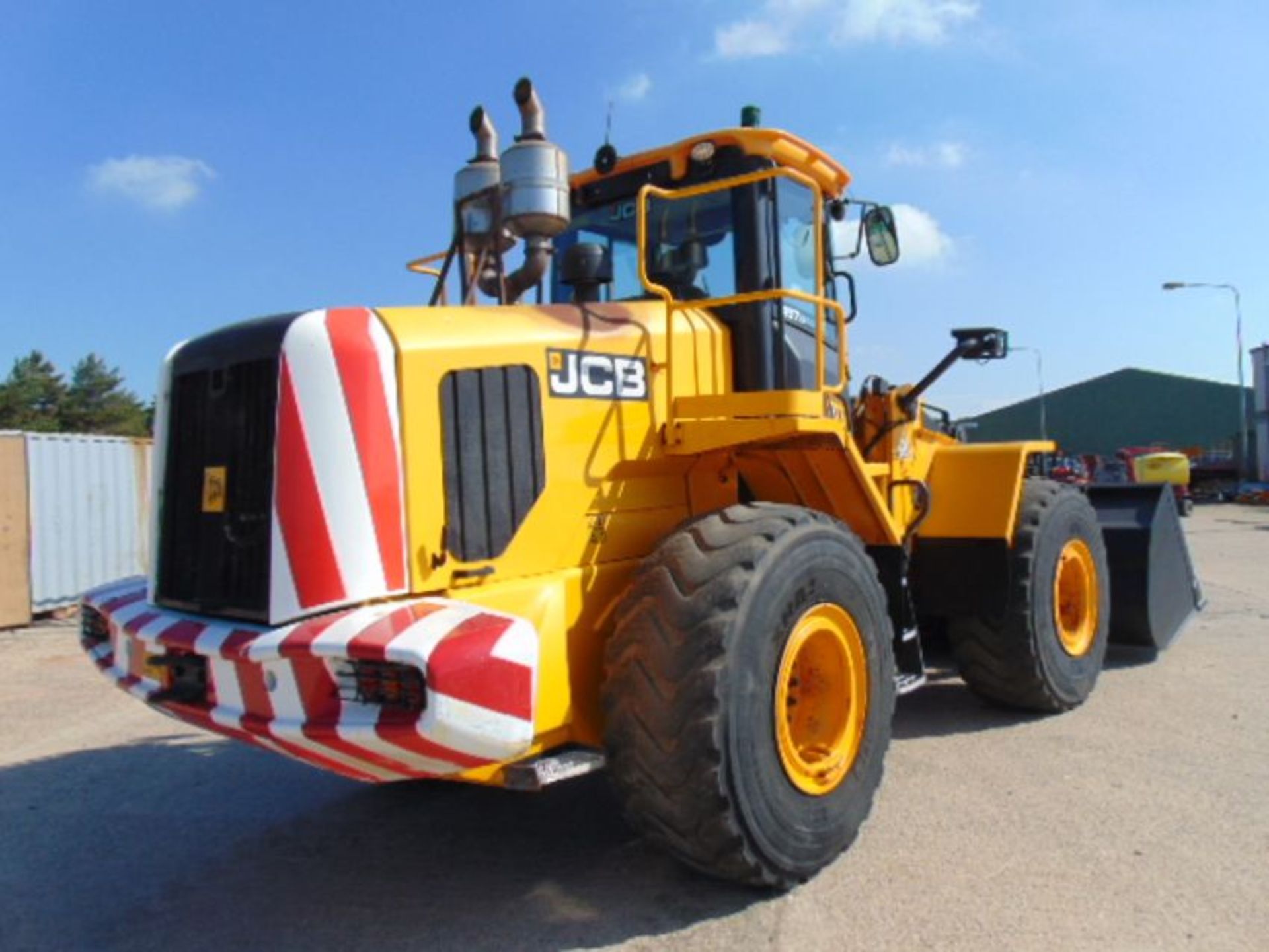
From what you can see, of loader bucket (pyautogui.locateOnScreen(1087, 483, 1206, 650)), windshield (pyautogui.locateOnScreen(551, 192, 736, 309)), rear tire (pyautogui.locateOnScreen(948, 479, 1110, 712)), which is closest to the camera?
windshield (pyautogui.locateOnScreen(551, 192, 736, 309))

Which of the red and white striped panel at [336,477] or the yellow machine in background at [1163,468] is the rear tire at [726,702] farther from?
the yellow machine in background at [1163,468]

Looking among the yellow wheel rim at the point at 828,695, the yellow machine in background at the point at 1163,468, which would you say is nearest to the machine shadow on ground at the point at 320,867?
the yellow wheel rim at the point at 828,695

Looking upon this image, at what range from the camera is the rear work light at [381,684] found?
9.43 ft

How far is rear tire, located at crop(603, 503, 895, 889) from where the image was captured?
10.8 ft

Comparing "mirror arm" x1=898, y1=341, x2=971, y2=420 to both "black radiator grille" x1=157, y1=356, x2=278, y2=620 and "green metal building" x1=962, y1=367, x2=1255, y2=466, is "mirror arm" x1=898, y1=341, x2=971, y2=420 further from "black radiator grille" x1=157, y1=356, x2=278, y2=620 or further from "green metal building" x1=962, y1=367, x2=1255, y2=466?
"green metal building" x1=962, y1=367, x2=1255, y2=466

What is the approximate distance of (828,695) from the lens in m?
4.07

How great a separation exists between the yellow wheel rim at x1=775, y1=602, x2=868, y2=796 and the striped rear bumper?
49.5 inches

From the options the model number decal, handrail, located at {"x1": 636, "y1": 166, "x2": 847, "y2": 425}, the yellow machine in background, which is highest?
handrail, located at {"x1": 636, "y1": 166, "x2": 847, "y2": 425}

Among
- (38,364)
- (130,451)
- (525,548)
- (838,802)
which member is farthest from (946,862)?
(38,364)

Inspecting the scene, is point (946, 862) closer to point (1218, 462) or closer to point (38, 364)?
point (1218, 462)

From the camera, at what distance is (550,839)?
14.1ft

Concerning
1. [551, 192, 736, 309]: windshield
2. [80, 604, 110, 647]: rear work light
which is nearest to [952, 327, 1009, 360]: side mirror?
[551, 192, 736, 309]: windshield

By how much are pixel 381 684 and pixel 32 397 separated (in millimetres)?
59454

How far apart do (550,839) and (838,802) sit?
4.10ft
